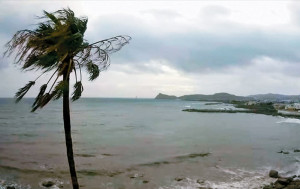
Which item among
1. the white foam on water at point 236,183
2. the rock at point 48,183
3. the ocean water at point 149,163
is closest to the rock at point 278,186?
the white foam on water at point 236,183

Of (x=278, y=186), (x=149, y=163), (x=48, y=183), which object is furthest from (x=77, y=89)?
(x=149, y=163)

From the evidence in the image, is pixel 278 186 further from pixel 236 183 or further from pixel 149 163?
pixel 149 163

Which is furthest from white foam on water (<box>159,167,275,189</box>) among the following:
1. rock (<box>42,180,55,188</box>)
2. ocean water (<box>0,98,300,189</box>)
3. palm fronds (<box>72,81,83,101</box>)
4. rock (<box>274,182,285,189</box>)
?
palm fronds (<box>72,81,83,101</box>)

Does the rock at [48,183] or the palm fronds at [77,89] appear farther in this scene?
the rock at [48,183]

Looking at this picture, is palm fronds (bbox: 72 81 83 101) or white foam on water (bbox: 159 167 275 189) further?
white foam on water (bbox: 159 167 275 189)

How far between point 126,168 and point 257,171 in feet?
33.7

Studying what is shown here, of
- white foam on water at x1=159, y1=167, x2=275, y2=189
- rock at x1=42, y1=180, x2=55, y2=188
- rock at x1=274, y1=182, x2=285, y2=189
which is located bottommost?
rock at x1=42, y1=180, x2=55, y2=188

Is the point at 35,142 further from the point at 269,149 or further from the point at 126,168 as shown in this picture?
the point at 269,149

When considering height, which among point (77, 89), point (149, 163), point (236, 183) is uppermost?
point (77, 89)

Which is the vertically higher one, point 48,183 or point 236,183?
point 236,183

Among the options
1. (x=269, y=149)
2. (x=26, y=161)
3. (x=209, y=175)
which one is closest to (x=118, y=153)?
(x=26, y=161)

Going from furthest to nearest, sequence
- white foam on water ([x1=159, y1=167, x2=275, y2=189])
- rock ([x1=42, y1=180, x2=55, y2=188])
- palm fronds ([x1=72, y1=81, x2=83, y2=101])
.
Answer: white foam on water ([x1=159, y1=167, x2=275, y2=189]) → rock ([x1=42, y1=180, x2=55, y2=188]) → palm fronds ([x1=72, y1=81, x2=83, y2=101])

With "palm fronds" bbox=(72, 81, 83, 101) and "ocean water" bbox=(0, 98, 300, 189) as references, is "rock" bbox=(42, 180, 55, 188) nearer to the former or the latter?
"ocean water" bbox=(0, 98, 300, 189)

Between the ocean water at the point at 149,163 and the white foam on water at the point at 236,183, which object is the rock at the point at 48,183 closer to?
the ocean water at the point at 149,163
